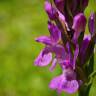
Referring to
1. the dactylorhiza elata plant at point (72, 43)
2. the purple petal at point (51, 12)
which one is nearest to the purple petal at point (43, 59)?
the dactylorhiza elata plant at point (72, 43)

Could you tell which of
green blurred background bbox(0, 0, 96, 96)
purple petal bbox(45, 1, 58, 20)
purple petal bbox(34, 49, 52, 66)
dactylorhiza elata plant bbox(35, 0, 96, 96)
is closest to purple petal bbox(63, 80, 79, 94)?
dactylorhiza elata plant bbox(35, 0, 96, 96)

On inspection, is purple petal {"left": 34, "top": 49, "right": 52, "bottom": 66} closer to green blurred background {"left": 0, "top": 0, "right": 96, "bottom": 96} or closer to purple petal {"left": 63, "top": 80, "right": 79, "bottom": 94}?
purple petal {"left": 63, "top": 80, "right": 79, "bottom": 94}

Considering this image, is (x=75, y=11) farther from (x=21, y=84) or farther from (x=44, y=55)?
(x=21, y=84)

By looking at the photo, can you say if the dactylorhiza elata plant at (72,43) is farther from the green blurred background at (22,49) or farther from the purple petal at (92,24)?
the green blurred background at (22,49)

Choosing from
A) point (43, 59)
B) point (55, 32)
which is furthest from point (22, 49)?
point (55, 32)

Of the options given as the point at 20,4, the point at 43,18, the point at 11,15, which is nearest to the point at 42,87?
the point at 43,18

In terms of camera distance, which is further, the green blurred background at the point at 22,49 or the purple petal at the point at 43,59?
the green blurred background at the point at 22,49

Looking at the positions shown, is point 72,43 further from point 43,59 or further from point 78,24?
point 43,59
